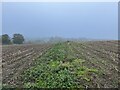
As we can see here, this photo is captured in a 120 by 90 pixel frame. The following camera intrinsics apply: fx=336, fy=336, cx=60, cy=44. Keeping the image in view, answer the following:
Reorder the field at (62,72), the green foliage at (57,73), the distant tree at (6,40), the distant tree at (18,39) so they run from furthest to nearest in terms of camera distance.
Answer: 1. the distant tree at (18,39)
2. the distant tree at (6,40)
3. the field at (62,72)
4. the green foliage at (57,73)

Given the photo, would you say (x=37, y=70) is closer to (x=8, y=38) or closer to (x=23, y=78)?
(x=23, y=78)

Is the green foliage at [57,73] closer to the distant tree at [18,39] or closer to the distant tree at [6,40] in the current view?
the distant tree at [6,40]

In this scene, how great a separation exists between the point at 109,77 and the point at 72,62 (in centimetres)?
148

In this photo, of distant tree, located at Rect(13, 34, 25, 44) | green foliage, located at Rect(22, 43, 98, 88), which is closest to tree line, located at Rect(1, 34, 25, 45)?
distant tree, located at Rect(13, 34, 25, 44)

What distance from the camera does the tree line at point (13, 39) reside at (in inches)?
879

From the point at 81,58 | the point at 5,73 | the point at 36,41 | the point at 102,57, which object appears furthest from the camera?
the point at 36,41

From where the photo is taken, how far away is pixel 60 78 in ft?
28.3

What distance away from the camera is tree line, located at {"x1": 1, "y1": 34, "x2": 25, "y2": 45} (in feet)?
73.3

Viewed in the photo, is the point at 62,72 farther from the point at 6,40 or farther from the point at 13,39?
the point at 13,39

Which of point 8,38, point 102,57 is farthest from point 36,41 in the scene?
point 102,57

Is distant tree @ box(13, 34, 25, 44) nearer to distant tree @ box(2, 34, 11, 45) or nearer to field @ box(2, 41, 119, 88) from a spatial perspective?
distant tree @ box(2, 34, 11, 45)

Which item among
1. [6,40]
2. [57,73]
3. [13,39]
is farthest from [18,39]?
[57,73]

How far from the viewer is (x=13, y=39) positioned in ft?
76.2

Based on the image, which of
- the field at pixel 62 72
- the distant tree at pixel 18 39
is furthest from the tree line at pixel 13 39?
the field at pixel 62 72
